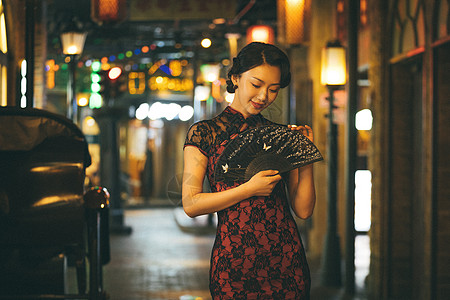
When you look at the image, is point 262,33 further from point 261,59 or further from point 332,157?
point 261,59

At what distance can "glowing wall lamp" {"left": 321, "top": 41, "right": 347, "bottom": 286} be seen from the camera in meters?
10.3

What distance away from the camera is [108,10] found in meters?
10.1

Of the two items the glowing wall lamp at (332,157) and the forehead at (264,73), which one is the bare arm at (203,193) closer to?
the forehead at (264,73)

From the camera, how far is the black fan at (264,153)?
121 inches

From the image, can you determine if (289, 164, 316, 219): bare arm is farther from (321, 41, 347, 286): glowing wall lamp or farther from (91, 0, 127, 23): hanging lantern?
(91, 0, 127, 23): hanging lantern

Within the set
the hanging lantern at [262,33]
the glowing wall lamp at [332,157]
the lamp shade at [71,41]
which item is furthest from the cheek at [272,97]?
the lamp shade at [71,41]

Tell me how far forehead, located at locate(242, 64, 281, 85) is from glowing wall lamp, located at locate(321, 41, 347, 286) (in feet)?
23.8

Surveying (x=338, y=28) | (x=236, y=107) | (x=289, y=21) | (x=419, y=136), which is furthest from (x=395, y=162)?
(x=236, y=107)

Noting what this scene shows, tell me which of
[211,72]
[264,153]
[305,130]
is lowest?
[264,153]

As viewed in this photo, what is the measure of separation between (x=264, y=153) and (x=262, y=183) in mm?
136

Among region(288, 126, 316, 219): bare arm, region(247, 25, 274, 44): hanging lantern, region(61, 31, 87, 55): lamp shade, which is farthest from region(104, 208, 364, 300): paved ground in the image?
region(288, 126, 316, 219): bare arm

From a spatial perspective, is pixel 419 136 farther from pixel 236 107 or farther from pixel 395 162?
pixel 236 107

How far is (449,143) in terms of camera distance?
756 cm

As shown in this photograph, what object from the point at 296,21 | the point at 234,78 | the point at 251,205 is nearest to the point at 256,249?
the point at 251,205
